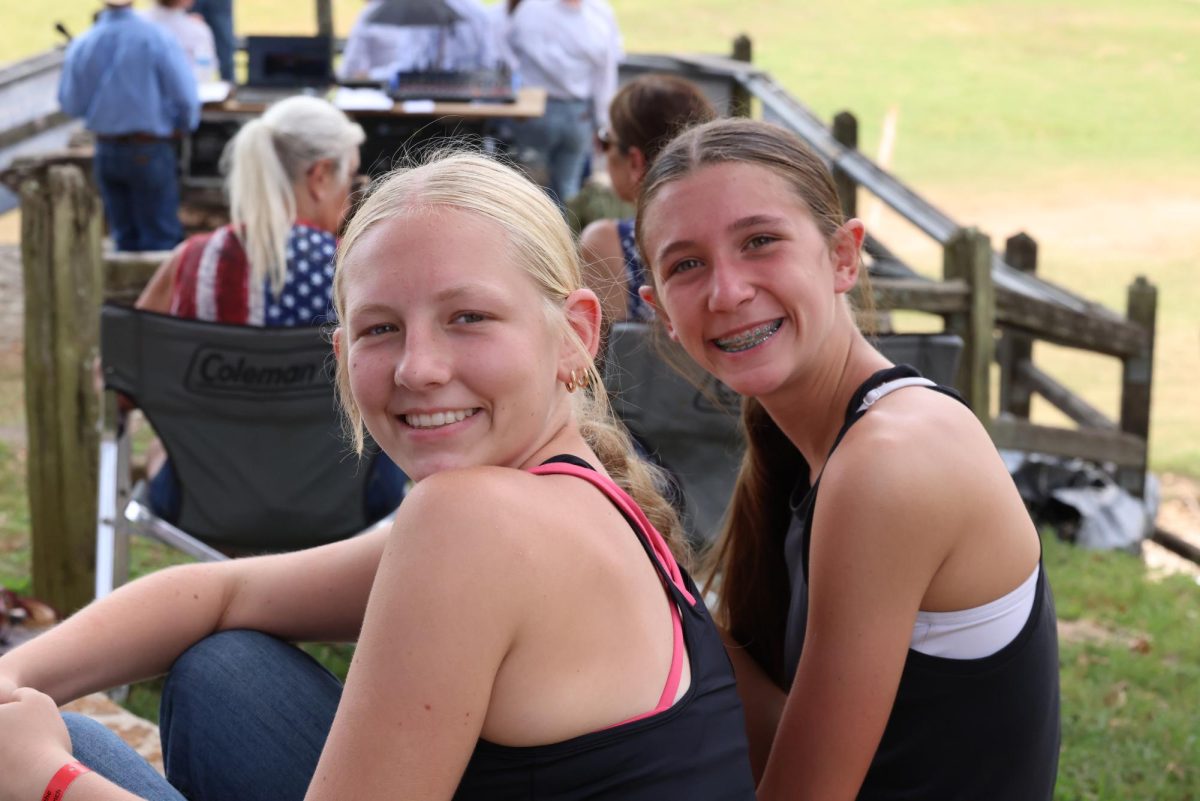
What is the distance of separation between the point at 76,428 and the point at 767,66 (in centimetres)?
2786

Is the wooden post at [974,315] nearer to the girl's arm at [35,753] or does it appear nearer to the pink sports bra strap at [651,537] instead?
the pink sports bra strap at [651,537]

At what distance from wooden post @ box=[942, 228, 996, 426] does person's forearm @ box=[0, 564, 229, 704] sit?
11.1ft

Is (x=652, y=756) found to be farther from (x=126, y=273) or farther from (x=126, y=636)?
(x=126, y=273)

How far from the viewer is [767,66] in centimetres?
3030

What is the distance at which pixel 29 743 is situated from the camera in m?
1.55

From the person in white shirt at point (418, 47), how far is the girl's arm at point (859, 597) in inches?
307

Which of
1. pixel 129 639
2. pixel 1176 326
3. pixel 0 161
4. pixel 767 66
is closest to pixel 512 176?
pixel 129 639

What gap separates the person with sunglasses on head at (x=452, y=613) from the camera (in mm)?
1302

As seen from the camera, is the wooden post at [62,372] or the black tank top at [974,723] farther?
the wooden post at [62,372]

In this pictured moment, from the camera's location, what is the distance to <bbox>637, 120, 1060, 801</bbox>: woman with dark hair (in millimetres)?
1670

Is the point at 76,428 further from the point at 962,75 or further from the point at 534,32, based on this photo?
the point at 962,75

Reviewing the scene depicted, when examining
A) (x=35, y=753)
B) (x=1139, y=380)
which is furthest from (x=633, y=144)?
(x=1139, y=380)

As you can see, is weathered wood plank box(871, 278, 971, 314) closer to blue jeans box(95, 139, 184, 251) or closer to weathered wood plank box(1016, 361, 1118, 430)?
weathered wood plank box(1016, 361, 1118, 430)

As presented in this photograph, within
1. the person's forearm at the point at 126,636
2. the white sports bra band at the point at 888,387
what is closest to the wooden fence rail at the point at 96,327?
the white sports bra band at the point at 888,387
